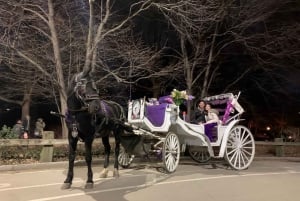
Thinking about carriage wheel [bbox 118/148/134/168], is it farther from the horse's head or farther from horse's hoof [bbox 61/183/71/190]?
the horse's head

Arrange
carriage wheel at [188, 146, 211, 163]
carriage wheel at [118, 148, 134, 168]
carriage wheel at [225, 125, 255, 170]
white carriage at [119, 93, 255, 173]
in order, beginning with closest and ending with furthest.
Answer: white carriage at [119, 93, 255, 173] < carriage wheel at [118, 148, 134, 168] < carriage wheel at [225, 125, 255, 170] < carriage wheel at [188, 146, 211, 163]

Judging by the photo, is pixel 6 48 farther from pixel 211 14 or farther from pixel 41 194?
pixel 41 194

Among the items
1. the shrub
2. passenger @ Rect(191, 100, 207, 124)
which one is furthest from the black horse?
the shrub

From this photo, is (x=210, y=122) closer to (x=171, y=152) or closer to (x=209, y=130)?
(x=209, y=130)

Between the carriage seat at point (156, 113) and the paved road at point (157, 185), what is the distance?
4.79 feet

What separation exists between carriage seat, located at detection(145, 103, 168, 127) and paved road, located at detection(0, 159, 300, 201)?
1.46m

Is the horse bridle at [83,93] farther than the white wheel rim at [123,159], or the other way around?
the white wheel rim at [123,159]

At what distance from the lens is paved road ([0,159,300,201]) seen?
10898mm

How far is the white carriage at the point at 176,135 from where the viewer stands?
49.3ft

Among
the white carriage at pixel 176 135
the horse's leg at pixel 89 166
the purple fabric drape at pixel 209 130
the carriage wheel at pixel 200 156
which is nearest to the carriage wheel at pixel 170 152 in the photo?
the white carriage at pixel 176 135

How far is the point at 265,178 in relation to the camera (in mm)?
14789

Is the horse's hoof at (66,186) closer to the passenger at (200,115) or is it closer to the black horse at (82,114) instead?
the black horse at (82,114)

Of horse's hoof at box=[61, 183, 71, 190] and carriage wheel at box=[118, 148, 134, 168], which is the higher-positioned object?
carriage wheel at box=[118, 148, 134, 168]

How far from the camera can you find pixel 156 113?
15.3 m
